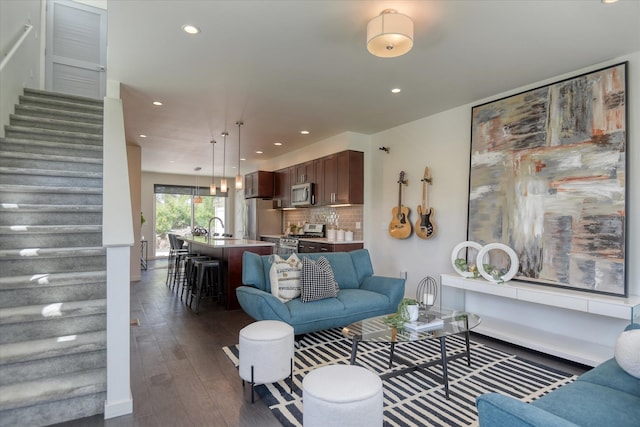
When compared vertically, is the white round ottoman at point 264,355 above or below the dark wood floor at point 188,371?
above

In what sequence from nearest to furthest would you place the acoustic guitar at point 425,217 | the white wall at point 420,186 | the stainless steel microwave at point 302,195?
the white wall at point 420,186 < the acoustic guitar at point 425,217 < the stainless steel microwave at point 302,195

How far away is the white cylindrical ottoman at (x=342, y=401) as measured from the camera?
1.62 meters

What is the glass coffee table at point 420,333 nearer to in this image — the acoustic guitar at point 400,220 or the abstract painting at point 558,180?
the abstract painting at point 558,180

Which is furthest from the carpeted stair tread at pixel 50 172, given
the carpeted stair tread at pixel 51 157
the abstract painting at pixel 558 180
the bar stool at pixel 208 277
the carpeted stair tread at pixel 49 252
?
the abstract painting at pixel 558 180

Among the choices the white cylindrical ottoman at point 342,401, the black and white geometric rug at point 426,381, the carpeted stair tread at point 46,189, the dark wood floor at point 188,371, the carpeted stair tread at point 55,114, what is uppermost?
the carpeted stair tread at point 55,114

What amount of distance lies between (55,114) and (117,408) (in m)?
3.56

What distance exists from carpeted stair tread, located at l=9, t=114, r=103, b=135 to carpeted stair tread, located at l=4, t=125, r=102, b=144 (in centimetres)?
9

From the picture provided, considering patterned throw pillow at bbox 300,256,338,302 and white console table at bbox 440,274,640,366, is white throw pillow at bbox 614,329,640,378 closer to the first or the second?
white console table at bbox 440,274,640,366

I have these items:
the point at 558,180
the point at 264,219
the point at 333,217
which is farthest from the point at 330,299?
the point at 264,219

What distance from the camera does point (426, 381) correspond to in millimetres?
2656

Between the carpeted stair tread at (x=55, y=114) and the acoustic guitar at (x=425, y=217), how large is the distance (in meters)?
4.37

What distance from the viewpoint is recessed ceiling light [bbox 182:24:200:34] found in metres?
2.62

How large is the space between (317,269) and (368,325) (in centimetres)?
94

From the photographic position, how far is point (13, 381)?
2.09 metres
